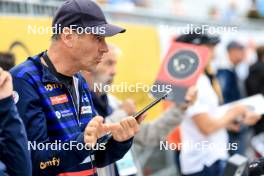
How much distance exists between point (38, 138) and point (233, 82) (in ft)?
16.7

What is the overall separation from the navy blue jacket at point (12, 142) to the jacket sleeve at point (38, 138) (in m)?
0.28

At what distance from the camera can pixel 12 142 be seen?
2.35 m

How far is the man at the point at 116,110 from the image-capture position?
152 inches

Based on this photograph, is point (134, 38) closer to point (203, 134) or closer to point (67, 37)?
point (203, 134)

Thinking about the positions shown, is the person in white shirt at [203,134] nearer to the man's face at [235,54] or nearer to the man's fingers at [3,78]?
the man's fingers at [3,78]

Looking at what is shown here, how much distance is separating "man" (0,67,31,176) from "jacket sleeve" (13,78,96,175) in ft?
0.94

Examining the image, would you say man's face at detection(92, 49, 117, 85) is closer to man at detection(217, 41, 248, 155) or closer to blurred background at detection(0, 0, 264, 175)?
blurred background at detection(0, 0, 264, 175)

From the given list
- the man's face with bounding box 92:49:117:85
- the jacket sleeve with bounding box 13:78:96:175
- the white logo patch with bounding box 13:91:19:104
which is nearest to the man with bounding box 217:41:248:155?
the man's face with bounding box 92:49:117:85

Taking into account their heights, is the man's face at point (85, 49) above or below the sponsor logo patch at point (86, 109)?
above

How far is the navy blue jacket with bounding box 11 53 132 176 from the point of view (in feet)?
8.87

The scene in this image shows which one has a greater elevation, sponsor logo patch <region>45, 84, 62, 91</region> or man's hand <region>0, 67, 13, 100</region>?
man's hand <region>0, 67, 13, 100</region>

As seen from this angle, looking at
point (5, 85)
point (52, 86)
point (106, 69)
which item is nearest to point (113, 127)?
point (52, 86)

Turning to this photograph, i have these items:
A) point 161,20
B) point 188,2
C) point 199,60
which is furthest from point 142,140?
point 188,2

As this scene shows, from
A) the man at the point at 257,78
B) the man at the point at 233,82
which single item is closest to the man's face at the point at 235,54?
the man at the point at 233,82
